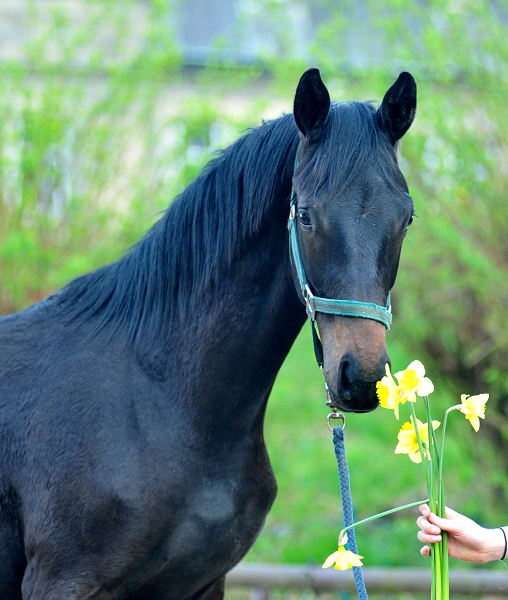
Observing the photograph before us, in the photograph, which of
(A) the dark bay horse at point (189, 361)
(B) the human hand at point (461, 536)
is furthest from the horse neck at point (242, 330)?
(B) the human hand at point (461, 536)

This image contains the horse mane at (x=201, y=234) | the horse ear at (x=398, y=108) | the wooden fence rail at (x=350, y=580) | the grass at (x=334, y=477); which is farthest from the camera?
the grass at (x=334, y=477)

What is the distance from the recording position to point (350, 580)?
3.87 meters

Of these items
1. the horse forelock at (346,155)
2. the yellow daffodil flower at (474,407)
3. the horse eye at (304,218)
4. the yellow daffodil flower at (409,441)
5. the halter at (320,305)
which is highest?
the horse forelock at (346,155)

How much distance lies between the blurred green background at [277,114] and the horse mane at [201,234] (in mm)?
2085

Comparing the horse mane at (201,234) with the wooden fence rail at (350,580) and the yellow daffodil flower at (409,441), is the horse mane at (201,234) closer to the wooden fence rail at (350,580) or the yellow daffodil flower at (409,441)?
the yellow daffodil flower at (409,441)

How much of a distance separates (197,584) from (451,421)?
3.23 meters

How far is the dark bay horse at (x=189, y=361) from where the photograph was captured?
1.99 metres

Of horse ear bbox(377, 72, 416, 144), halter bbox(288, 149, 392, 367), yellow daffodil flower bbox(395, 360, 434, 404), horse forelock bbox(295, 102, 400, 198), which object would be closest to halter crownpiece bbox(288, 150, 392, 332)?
halter bbox(288, 149, 392, 367)

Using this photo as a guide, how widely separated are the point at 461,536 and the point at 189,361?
99cm

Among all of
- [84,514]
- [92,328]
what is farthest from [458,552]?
[92,328]

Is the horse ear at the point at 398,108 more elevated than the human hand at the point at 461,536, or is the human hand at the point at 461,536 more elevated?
the horse ear at the point at 398,108

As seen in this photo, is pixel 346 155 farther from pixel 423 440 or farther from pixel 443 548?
pixel 443 548

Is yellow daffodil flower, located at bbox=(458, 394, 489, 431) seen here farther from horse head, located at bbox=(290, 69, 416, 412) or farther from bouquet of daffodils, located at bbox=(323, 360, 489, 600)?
horse head, located at bbox=(290, 69, 416, 412)

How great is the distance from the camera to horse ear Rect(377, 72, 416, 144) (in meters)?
2.11
